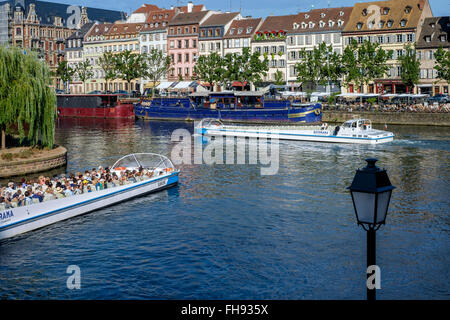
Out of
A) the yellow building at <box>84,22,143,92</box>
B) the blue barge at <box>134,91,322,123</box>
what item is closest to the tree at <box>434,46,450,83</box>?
the blue barge at <box>134,91,322,123</box>

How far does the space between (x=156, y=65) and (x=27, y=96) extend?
86754 millimetres

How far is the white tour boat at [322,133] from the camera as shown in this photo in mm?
59500

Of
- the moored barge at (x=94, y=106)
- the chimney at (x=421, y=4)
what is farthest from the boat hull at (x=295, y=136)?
the chimney at (x=421, y=4)

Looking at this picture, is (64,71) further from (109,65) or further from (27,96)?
(27,96)

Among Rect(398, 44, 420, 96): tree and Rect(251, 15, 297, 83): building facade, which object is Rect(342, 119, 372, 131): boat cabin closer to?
Rect(398, 44, 420, 96): tree

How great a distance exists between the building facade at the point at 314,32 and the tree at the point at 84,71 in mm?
54207

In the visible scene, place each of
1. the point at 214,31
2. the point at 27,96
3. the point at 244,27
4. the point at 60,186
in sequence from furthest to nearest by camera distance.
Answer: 1. the point at 214,31
2. the point at 244,27
3. the point at 27,96
4. the point at 60,186

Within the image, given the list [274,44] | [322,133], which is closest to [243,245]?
[322,133]

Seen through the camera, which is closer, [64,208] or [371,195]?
[371,195]

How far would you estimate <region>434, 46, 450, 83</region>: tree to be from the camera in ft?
276

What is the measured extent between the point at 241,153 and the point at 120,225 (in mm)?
27621

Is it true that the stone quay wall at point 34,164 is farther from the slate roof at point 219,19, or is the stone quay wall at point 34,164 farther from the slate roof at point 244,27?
the slate roof at point 219,19

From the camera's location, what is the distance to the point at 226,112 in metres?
89.0
